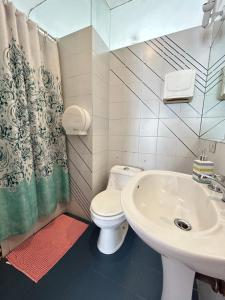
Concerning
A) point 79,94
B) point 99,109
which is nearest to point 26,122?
point 79,94

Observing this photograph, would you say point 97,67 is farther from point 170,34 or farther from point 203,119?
point 203,119

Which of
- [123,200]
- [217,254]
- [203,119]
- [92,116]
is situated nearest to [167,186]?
[123,200]

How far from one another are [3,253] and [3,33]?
1749mm

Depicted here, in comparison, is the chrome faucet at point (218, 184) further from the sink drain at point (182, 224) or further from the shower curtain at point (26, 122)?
the shower curtain at point (26, 122)

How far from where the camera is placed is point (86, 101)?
A: 1423mm

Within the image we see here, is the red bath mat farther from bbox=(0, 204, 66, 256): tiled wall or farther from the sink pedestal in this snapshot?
the sink pedestal

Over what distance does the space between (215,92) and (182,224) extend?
111 cm

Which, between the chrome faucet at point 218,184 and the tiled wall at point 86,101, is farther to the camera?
the tiled wall at point 86,101

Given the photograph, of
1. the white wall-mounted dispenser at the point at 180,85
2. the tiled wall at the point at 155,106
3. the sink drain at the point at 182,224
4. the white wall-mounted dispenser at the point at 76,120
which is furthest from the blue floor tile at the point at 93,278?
the white wall-mounted dispenser at the point at 180,85

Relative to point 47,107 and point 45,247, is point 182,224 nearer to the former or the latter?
point 45,247

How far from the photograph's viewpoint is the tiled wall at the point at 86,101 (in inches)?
53.8

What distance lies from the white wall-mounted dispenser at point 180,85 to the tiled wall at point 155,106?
12 centimetres

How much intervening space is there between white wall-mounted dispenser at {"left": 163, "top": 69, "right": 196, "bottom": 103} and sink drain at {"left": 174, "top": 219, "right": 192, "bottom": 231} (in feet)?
3.44

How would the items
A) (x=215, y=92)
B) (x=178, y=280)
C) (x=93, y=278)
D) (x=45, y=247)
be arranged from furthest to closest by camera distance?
(x=45, y=247) < (x=215, y=92) < (x=93, y=278) < (x=178, y=280)
